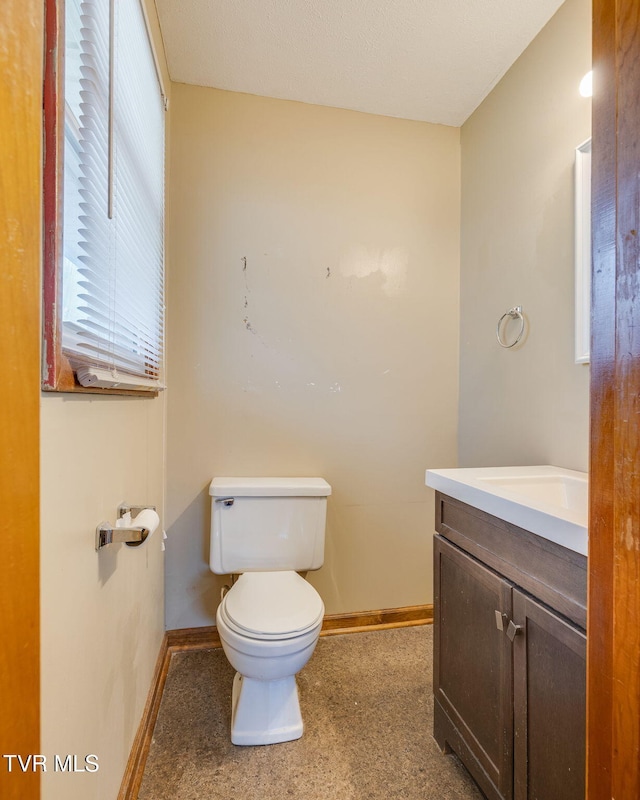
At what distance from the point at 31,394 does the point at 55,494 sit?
366 mm

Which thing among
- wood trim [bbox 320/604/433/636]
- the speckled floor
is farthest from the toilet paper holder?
wood trim [bbox 320/604/433/636]

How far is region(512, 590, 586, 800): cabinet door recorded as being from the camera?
2.64 feet

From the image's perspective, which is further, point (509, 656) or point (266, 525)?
point (266, 525)

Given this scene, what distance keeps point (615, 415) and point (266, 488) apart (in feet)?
4.75

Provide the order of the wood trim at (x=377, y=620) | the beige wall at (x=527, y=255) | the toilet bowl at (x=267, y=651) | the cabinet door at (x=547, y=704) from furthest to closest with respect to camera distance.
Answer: the wood trim at (x=377, y=620) → the beige wall at (x=527, y=255) → the toilet bowl at (x=267, y=651) → the cabinet door at (x=547, y=704)

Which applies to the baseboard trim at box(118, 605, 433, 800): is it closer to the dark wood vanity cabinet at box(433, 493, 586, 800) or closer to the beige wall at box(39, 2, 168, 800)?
the beige wall at box(39, 2, 168, 800)

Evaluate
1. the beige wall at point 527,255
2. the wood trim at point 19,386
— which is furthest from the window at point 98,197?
the beige wall at point 527,255

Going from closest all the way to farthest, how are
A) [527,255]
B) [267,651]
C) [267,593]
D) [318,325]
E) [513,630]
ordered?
[513,630]
[267,651]
[267,593]
[527,255]
[318,325]

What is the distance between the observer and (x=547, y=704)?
88 cm

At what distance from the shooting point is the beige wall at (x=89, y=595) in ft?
2.15

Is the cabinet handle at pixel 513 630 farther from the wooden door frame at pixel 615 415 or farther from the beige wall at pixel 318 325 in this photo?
the beige wall at pixel 318 325

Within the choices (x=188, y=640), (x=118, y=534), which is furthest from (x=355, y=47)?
(x=188, y=640)

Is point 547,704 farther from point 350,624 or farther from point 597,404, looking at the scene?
point 350,624

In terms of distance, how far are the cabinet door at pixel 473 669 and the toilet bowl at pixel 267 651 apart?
439 millimetres
